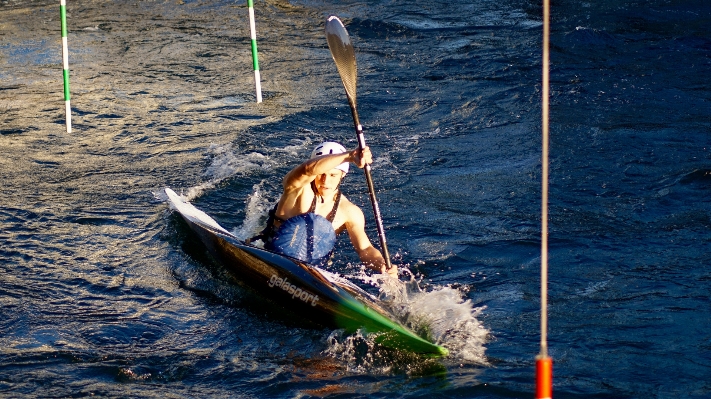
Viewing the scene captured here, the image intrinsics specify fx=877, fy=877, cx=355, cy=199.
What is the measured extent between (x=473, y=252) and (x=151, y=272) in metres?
2.49

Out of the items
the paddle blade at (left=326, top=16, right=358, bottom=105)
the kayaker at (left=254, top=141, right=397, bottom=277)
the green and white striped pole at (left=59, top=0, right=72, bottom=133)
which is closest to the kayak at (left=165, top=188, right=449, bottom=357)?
the kayaker at (left=254, top=141, right=397, bottom=277)

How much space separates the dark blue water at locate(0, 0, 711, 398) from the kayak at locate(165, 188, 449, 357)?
113mm

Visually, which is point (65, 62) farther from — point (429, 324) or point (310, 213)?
point (429, 324)

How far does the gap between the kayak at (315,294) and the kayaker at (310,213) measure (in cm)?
20

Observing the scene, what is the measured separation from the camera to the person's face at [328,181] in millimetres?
5869

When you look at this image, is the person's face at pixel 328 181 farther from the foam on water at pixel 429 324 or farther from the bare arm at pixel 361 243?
the foam on water at pixel 429 324

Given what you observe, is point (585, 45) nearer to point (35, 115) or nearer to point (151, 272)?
point (35, 115)

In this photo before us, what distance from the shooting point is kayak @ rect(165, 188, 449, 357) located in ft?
16.7

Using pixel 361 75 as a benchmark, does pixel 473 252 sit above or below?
below

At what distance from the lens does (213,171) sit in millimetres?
8859

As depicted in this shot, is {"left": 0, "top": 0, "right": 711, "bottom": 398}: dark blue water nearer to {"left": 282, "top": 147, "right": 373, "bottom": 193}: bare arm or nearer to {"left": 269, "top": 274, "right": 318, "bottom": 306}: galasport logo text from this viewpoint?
{"left": 269, "top": 274, "right": 318, "bottom": 306}: galasport logo text

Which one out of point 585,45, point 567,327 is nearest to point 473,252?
point 567,327

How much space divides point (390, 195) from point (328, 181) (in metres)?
2.43

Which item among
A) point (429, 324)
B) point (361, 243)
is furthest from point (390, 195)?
point (429, 324)
